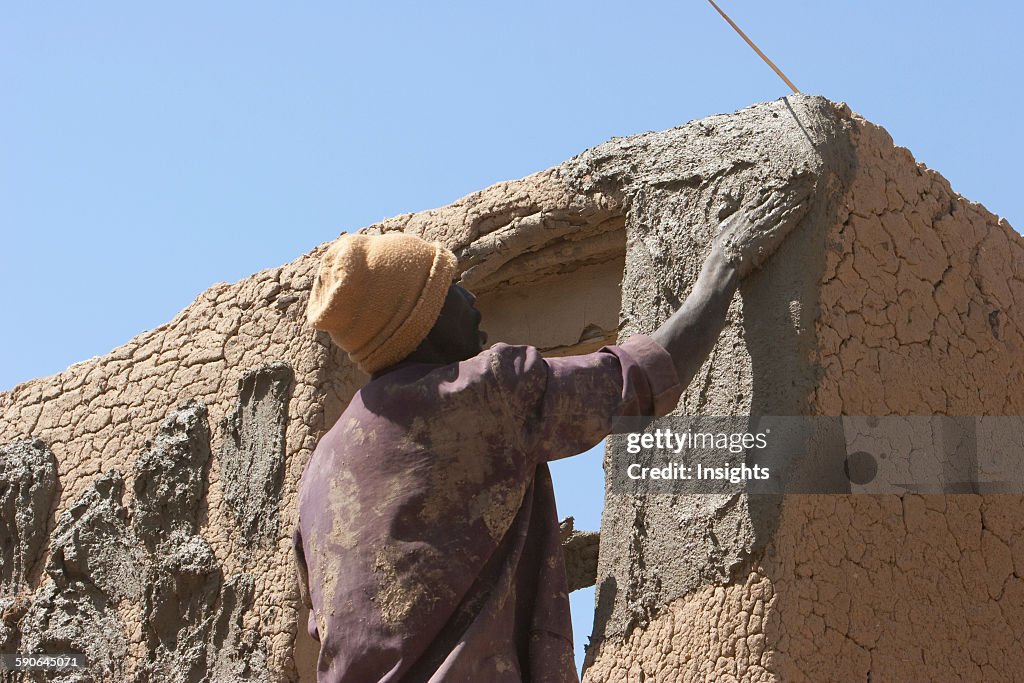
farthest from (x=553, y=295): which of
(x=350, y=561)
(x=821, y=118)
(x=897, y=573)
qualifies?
(x=350, y=561)

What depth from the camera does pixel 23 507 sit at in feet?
21.7

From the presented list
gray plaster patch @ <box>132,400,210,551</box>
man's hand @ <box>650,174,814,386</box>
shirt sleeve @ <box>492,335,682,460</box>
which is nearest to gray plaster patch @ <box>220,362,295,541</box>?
gray plaster patch @ <box>132,400,210,551</box>

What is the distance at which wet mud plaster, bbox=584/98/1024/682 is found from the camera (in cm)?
378

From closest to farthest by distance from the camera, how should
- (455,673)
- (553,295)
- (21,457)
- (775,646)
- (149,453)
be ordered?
(455,673) → (775,646) → (553,295) → (149,453) → (21,457)

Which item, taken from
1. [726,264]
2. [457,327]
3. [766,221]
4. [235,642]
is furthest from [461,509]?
[235,642]

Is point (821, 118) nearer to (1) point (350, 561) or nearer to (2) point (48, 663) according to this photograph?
(1) point (350, 561)

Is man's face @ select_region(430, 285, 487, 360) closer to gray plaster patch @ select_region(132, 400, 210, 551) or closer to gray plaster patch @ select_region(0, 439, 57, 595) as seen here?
gray plaster patch @ select_region(132, 400, 210, 551)

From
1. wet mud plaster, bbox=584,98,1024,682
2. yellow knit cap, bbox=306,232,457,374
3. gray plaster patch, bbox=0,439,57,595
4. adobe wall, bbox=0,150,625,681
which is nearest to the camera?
yellow knit cap, bbox=306,232,457,374

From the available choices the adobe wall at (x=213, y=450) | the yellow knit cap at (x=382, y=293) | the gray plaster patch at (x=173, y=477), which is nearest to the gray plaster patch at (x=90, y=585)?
the adobe wall at (x=213, y=450)

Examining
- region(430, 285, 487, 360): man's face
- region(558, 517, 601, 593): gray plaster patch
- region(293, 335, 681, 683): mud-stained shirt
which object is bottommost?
region(293, 335, 681, 683): mud-stained shirt

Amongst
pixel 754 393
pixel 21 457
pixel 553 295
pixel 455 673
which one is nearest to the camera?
pixel 455 673

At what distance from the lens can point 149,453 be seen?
6.23m

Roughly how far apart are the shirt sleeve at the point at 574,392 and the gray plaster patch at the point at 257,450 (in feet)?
9.72

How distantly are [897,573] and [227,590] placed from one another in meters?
2.81
